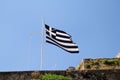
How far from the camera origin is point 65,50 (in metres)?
19.3

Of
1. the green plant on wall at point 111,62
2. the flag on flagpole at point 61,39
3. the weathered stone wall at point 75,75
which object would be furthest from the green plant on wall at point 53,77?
the green plant on wall at point 111,62

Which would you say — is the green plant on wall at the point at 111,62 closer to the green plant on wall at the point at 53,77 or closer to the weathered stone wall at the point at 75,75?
the weathered stone wall at the point at 75,75

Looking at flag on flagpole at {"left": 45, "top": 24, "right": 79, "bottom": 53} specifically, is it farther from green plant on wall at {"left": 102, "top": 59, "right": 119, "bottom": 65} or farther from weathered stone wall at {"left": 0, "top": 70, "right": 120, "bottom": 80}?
green plant on wall at {"left": 102, "top": 59, "right": 119, "bottom": 65}

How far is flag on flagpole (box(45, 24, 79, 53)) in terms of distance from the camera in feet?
63.9

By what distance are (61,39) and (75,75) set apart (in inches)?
181

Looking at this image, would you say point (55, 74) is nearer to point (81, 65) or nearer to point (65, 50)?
point (65, 50)

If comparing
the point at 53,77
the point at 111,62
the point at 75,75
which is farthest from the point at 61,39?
the point at 111,62

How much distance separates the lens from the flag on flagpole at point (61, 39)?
63.9 feet

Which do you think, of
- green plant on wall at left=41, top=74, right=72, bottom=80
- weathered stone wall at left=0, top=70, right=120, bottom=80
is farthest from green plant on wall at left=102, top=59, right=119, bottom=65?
green plant on wall at left=41, top=74, right=72, bottom=80

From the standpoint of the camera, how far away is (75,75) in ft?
51.2

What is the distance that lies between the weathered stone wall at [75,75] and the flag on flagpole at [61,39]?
381cm

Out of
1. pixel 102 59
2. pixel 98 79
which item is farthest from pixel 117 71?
pixel 102 59

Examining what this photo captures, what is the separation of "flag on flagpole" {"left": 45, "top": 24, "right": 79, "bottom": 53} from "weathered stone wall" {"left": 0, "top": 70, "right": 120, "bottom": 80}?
3812 millimetres

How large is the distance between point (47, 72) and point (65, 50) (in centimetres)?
411
